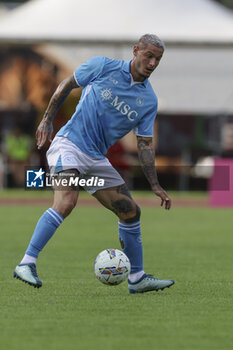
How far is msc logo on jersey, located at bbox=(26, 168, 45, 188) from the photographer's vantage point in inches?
314

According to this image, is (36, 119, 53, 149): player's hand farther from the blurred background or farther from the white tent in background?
the white tent in background

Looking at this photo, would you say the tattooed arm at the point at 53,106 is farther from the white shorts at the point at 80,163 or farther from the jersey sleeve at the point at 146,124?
the jersey sleeve at the point at 146,124

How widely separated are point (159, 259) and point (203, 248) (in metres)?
1.51

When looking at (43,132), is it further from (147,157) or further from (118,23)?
(118,23)

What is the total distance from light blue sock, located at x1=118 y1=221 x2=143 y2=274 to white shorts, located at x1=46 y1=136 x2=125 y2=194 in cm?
38

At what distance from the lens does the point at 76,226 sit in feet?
48.4

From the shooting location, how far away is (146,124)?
7.45 meters

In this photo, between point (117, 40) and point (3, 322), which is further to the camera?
point (117, 40)

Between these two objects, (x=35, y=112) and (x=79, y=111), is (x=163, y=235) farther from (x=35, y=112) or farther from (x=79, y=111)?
(x=35, y=112)

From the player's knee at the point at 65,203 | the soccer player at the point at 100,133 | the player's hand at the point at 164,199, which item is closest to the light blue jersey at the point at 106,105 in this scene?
the soccer player at the point at 100,133

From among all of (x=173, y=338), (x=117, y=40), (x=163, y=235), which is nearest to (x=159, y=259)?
(x=163, y=235)

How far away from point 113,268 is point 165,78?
729 inches

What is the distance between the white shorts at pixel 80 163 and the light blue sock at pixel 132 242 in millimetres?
381

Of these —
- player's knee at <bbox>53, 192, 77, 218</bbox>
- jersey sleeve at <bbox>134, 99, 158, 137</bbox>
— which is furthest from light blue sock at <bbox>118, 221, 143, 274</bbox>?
jersey sleeve at <bbox>134, 99, 158, 137</bbox>
